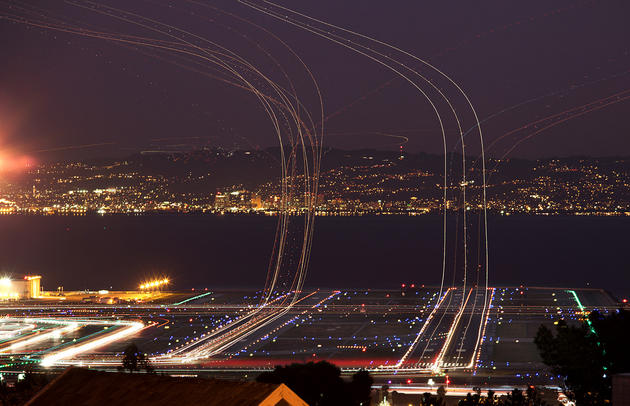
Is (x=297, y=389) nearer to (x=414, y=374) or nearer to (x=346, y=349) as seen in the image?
(x=414, y=374)

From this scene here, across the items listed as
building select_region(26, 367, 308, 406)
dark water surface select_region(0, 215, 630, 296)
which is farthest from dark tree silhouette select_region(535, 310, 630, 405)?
dark water surface select_region(0, 215, 630, 296)

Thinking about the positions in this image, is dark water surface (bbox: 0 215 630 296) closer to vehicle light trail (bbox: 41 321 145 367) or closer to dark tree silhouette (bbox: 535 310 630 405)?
vehicle light trail (bbox: 41 321 145 367)

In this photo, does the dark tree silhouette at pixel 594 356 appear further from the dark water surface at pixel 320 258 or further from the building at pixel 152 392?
the dark water surface at pixel 320 258

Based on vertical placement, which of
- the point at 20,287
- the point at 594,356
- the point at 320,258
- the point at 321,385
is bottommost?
the point at 321,385

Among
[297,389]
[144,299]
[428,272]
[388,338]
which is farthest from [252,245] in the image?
[297,389]

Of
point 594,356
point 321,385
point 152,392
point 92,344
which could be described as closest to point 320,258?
point 92,344

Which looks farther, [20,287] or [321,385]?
[20,287]

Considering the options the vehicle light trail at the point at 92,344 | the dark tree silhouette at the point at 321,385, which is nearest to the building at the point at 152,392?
the dark tree silhouette at the point at 321,385

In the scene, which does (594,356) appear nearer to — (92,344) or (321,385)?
(321,385)
